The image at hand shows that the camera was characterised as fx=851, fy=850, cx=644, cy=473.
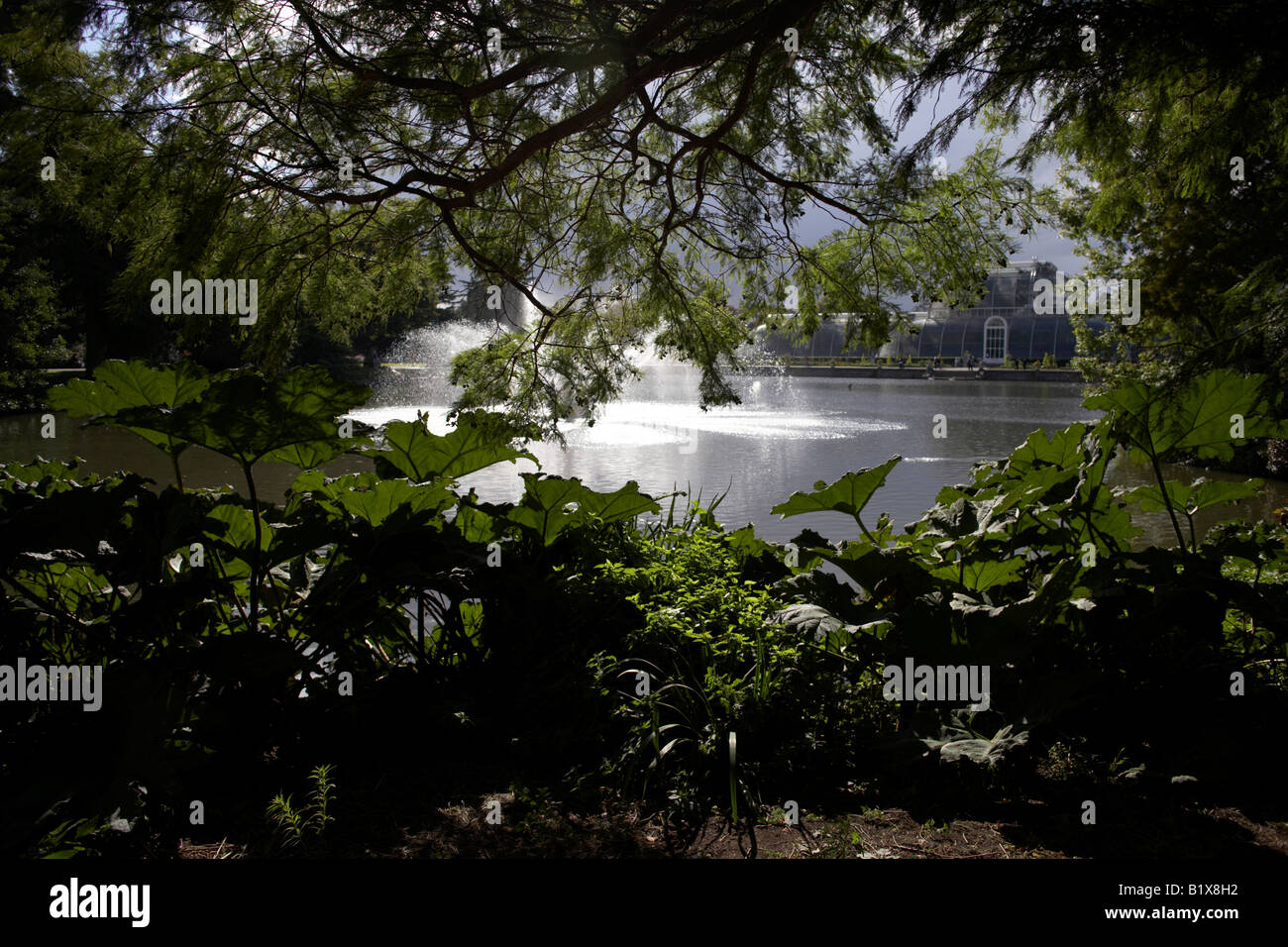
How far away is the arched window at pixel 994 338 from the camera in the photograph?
68.6 metres

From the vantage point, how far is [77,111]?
3846 mm

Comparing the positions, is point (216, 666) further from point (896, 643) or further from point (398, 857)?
point (896, 643)

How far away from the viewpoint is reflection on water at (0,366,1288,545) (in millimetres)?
9695

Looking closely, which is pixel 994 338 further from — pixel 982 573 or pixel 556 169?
pixel 982 573

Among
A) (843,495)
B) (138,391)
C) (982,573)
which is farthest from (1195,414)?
(138,391)

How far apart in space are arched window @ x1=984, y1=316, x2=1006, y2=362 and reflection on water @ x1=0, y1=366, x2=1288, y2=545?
4742 centimetres

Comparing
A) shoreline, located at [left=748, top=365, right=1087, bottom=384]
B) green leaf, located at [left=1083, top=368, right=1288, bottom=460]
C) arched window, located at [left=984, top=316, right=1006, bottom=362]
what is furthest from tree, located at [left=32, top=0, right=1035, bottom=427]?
arched window, located at [left=984, top=316, right=1006, bottom=362]

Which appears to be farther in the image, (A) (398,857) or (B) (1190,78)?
(B) (1190,78)

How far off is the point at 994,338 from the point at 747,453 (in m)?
63.2

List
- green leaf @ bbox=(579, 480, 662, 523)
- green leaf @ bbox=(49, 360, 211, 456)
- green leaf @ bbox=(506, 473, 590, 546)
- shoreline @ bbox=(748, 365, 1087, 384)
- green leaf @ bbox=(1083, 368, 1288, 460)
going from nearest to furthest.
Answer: green leaf @ bbox=(49, 360, 211, 456) → green leaf @ bbox=(1083, 368, 1288, 460) → green leaf @ bbox=(506, 473, 590, 546) → green leaf @ bbox=(579, 480, 662, 523) → shoreline @ bbox=(748, 365, 1087, 384)

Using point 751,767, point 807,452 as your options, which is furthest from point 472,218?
point 807,452

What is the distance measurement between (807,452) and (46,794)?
12.4m

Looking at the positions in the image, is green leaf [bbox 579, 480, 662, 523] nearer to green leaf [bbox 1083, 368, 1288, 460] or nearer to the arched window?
green leaf [bbox 1083, 368, 1288, 460]

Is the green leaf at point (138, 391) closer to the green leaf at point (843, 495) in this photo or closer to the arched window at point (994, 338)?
the green leaf at point (843, 495)
